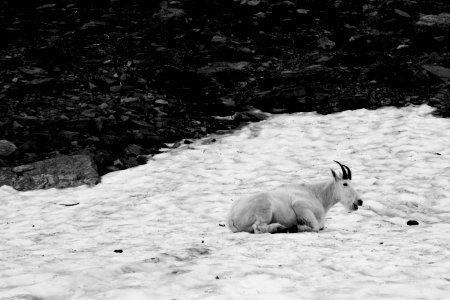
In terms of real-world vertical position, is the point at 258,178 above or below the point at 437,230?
below

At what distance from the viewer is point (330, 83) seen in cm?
2102

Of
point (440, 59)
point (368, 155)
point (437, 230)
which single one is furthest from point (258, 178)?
point (440, 59)

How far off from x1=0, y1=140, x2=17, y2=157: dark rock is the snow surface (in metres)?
2.05

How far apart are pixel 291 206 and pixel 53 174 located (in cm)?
736

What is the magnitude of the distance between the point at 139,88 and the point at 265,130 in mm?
5562

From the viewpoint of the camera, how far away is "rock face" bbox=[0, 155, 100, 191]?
14.0 meters

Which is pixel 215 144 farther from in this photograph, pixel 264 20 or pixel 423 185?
pixel 264 20

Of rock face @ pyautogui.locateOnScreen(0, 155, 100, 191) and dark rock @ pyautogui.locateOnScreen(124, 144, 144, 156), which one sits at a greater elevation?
rock face @ pyautogui.locateOnScreen(0, 155, 100, 191)

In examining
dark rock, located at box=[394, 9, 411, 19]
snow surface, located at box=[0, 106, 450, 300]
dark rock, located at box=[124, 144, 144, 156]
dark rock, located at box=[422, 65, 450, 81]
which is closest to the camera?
snow surface, located at box=[0, 106, 450, 300]

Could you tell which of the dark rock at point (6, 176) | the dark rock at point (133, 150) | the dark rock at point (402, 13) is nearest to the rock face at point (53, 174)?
the dark rock at point (6, 176)

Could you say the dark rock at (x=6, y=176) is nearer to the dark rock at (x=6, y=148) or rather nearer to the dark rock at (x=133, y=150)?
the dark rock at (x=6, y=148)

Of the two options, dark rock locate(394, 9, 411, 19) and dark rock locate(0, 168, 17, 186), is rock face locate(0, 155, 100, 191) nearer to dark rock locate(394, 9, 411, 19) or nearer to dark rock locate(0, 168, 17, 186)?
dark rock locate(0, 168, 17, 186)

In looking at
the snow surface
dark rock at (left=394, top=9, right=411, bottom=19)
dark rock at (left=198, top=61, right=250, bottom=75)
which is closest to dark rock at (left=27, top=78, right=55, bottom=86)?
dark rock at (left=198, top=61, right=250, bottom=75)

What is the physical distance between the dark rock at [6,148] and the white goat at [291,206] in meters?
8.49
